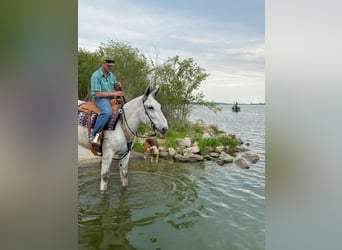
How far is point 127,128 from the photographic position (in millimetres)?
1627

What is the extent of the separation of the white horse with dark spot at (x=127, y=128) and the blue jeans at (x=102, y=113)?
0.14ft

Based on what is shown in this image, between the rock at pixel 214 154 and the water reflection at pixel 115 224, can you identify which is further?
the rock at pixel 214 154

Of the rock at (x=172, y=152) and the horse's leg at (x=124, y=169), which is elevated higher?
the rock at (x=172, y=152)

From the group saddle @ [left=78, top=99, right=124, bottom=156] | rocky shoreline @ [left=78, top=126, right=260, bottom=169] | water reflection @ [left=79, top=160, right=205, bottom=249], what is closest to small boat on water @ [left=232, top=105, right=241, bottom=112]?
rocky shoreline @ [left=78, top=126, right=260, bottom=169]

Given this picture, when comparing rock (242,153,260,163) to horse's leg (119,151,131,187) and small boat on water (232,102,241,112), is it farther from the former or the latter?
horse's leg (119,151,131,187)

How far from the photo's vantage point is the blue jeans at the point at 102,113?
60.6 inches

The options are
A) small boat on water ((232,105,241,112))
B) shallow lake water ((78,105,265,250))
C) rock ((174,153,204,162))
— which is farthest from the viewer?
rock ((174,153,204,162))

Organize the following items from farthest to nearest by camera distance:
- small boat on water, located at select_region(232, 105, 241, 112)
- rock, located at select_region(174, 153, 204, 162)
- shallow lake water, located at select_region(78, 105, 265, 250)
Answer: rock, located at select_region(174, 153, 204, 162), small boat on water, located at select_region(232, 105, 241, 112), shallow lake water, located at select_region(78, 105, 265, 250)

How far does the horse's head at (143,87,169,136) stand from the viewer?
5.23 ft

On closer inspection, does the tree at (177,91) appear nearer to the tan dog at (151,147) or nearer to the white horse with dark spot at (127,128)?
the white horse with dark spot at (127,128)

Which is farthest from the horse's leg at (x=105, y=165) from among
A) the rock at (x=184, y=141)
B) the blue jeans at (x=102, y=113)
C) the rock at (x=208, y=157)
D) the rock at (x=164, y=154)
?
the rock at (x=208, y=157)

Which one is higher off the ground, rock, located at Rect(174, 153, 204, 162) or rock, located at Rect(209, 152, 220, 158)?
rock, located at Rect(209, 152, 220, 158)
